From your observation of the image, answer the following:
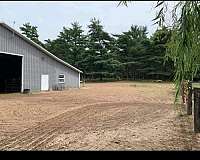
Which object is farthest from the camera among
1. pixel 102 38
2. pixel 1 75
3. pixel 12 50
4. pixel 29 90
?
pixel 102 38

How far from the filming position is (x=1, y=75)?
121 feet

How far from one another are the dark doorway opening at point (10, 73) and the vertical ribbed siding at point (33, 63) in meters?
0.78

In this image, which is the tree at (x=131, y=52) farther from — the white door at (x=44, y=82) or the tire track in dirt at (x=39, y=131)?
the tire track in dirt at (x=39, y=131)

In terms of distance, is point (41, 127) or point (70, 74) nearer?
point (41, 127)

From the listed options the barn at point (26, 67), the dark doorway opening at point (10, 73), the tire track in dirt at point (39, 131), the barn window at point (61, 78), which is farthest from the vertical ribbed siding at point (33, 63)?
the tire track in dirt at point (39, 131)

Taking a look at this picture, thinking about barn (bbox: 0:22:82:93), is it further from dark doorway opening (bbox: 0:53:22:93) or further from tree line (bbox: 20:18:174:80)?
tree line (bbox: 20:18:174:80)

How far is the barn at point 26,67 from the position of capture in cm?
3008

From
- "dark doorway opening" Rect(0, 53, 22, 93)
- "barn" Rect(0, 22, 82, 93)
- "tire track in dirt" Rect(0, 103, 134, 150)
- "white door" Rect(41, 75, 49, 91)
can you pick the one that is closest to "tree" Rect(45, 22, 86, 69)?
"barn" Rect(0, 22, 82, 93)

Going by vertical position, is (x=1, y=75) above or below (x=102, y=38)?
below

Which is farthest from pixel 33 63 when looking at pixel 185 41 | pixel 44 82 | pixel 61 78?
pixel 185 41
